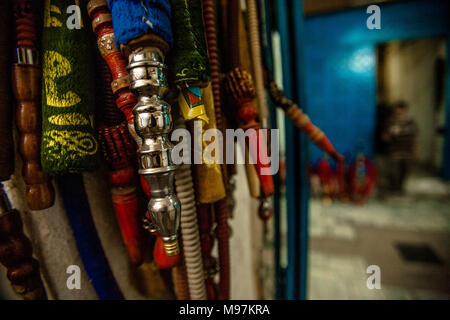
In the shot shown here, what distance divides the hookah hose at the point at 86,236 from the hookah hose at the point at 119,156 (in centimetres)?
10

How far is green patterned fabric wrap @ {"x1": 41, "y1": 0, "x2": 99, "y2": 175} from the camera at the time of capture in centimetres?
27

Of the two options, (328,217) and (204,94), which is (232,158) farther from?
(328,217)

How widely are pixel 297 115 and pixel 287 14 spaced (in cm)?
33

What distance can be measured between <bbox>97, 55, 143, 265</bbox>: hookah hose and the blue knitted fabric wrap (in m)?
0.12

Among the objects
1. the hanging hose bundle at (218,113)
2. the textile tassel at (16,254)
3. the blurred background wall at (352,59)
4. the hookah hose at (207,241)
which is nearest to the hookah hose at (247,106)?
the hanging hose bundle at (218,113)

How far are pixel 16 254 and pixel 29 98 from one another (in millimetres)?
236

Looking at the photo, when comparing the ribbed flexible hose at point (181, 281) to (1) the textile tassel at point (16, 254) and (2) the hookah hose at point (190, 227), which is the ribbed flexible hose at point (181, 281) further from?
(1) the textile tassel at point (16, 254)

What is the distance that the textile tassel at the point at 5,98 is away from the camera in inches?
10.7

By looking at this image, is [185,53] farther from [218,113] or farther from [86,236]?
[86,236]

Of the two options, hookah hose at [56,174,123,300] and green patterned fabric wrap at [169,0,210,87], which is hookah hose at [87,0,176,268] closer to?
green patterned fabric wrap at [169,0,210,87]

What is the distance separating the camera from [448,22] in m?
2.62

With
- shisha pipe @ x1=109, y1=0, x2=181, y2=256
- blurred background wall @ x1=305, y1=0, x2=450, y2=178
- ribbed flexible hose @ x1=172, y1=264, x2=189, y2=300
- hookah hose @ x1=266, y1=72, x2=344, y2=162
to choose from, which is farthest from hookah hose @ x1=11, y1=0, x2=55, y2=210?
blurred background wall @ x1=305, y1=0, x2=450, y2=178
